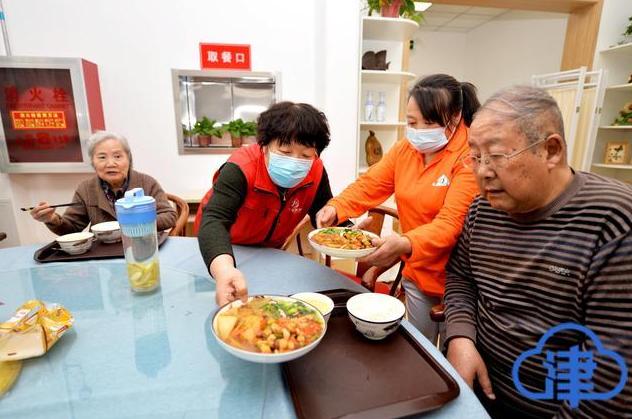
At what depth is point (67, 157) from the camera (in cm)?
300

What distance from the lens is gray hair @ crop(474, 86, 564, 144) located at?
2.80 feet

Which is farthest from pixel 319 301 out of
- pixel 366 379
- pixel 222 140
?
pixel 222 140

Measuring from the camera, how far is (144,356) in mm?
813

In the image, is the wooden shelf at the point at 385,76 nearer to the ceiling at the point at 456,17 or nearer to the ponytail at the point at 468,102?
the ponytail at the point at 468,102

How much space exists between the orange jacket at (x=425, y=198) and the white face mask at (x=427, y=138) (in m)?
0.03

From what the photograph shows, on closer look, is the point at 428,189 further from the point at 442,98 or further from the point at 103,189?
the point at 103,189

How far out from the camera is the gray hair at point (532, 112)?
33.6 inches

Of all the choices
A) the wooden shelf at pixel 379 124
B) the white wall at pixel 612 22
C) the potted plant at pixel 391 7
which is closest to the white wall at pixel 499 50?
the white wall at pixel 612 22

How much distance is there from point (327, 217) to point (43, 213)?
4.53ft

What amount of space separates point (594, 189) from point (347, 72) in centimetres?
256

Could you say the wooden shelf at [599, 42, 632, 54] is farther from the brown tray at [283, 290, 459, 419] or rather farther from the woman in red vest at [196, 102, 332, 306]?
the brown tray at [283, 290, 459, 419]

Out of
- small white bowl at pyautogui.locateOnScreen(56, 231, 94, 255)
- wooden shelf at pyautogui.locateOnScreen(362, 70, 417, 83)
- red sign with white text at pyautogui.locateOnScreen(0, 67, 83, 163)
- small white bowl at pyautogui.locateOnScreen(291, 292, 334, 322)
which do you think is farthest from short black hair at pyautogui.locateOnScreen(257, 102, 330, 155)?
red sign with white text at pyautogui.locateOnScreen(0, 67, 83, 163)

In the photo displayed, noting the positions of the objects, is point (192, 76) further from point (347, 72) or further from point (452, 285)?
point (452, 285)

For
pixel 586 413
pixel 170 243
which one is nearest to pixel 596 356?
pixel 586 413
